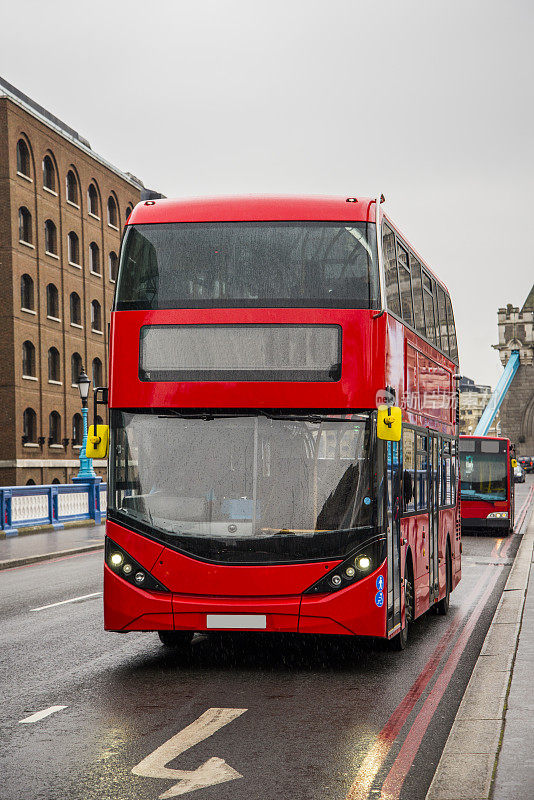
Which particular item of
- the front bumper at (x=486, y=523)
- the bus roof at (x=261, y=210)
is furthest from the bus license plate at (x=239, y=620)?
the front bumper at (x=486, y=523)

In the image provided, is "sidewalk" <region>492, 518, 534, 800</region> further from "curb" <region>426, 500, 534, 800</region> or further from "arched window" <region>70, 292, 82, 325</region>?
"arched window" <region>70, 292, 82, 325</region>

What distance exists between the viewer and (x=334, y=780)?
5.64 metres

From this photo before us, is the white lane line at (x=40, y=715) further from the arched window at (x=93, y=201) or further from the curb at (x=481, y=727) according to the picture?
the arched window at (x=93, y=201)

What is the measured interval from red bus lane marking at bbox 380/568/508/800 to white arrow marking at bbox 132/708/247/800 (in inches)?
31.1

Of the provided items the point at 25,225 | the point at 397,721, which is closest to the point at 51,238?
the point at 25,225

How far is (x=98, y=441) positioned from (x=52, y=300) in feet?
137

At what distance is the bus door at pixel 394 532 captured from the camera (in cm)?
919

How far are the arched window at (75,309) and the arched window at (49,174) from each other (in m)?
5.16

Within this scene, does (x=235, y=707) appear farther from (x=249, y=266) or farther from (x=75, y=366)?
(x=75, y=366)

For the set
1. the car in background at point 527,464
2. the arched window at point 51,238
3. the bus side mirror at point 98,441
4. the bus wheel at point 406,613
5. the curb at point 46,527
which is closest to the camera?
the bus side mirror at point 98,441

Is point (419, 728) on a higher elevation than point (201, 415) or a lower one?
lower

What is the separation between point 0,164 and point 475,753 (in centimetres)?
4320

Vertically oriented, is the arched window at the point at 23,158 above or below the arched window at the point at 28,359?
above

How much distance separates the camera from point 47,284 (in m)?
49.7
